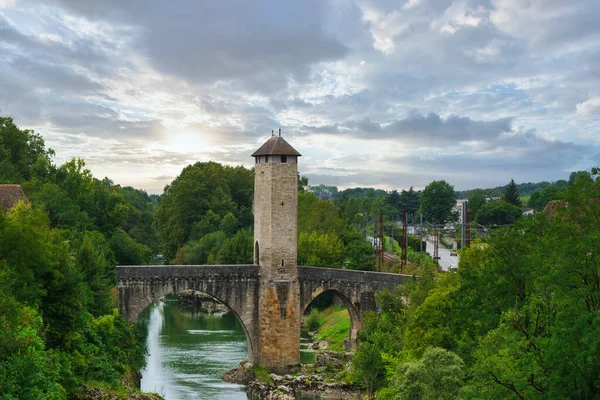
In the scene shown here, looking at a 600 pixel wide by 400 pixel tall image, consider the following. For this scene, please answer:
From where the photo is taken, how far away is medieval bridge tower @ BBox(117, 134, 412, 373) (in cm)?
3988

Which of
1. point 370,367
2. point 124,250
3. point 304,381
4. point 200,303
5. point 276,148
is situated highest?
point 276,148

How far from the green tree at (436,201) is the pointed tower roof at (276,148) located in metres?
72.0

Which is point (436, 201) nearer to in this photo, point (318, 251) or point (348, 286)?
point (318, 251)

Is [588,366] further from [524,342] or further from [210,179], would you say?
[210,179]

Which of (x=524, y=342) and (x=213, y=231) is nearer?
(x=524, y=342)

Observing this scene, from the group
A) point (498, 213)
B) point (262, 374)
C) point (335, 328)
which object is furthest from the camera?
point (498, 213)

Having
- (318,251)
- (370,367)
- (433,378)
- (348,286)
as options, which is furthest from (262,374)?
(318,251)

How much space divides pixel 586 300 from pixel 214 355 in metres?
29.8

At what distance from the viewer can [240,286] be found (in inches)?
1603

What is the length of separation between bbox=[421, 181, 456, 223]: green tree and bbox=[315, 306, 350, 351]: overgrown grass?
53.4 metres

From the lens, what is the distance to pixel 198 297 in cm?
6925

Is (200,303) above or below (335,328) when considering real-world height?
above

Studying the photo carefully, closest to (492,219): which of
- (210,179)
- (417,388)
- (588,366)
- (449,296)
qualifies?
(210,179)

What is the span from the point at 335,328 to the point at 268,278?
12.5 metres
